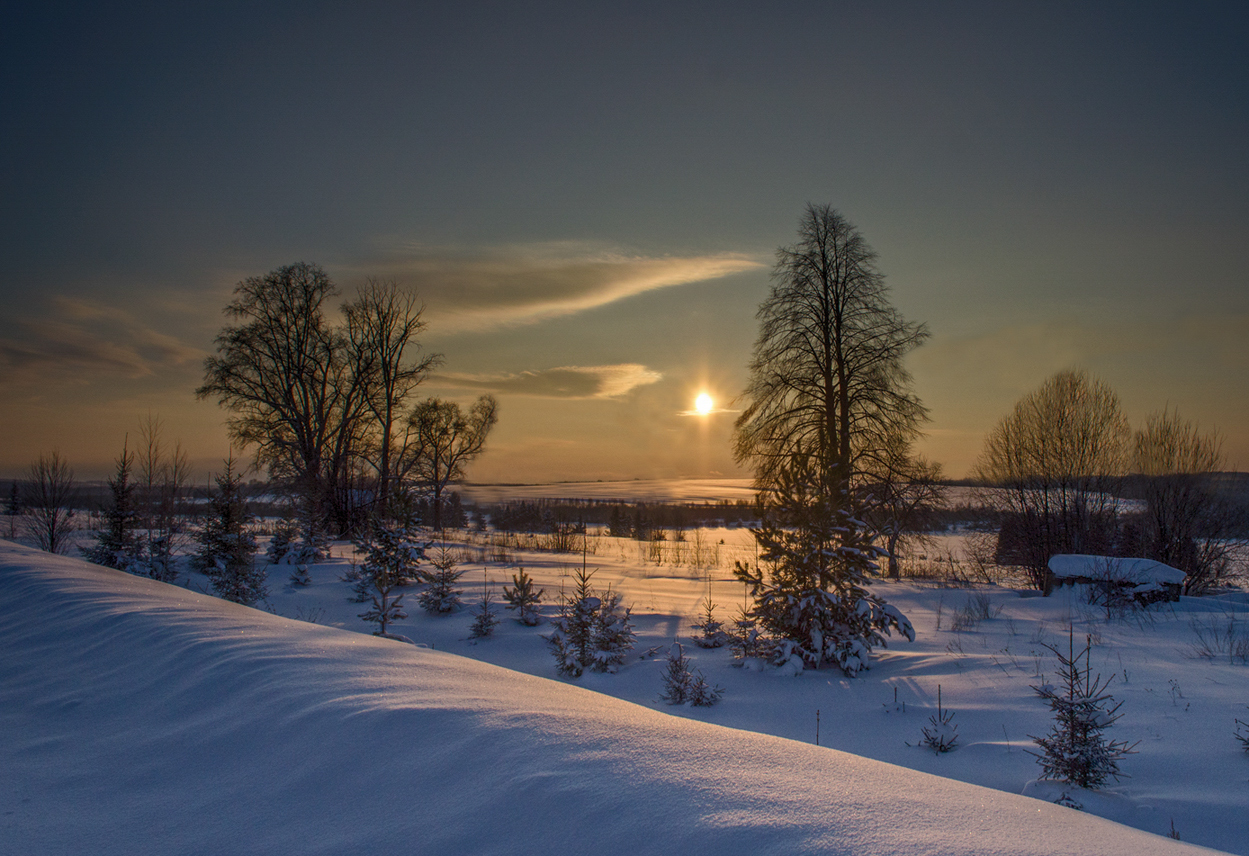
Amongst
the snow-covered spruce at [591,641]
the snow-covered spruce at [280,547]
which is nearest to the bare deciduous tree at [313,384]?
the snow-covered spruce at [280,547]

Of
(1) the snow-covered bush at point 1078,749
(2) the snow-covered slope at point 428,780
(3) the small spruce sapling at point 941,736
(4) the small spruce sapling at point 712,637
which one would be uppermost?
(2) the snow-covered slope at point 428,780

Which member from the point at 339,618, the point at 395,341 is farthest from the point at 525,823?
the point at 395,341

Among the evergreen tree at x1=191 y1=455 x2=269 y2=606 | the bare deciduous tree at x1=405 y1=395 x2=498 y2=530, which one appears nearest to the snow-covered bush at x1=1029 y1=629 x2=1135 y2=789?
the evergreen tree at x1=191 y1=455 x2=269 y2=606

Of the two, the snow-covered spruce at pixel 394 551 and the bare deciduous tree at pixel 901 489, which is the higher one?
the bare deciduous tree at pixel 901 489

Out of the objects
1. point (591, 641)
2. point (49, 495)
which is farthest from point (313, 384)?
point (591, 641)

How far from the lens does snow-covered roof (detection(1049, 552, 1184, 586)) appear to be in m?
10.2

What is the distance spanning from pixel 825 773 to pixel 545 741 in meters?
0.92

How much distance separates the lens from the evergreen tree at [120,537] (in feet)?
38.6

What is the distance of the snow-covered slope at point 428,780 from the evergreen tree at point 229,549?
794cm

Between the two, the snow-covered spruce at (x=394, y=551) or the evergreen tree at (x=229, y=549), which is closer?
the evergreen tree at (x=229, y=549)

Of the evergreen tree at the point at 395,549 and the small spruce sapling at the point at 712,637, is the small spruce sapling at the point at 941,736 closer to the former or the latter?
the small spruce sapling at the point at 712,637

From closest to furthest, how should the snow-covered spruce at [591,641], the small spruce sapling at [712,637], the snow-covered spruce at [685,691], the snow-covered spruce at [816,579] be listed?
the snow-covered spruce at [685,691]
the snow-covered spruce at [816,579]
the snow-covered spruce at [591,641]
the small spruce sapling at [712,637]

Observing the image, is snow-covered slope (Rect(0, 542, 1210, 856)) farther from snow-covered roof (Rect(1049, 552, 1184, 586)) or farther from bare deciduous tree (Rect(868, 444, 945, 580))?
bare deciduous tree (Rect(868, 444, 945, 580))

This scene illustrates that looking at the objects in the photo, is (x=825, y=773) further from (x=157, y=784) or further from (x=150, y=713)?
(x=150, y=713)
